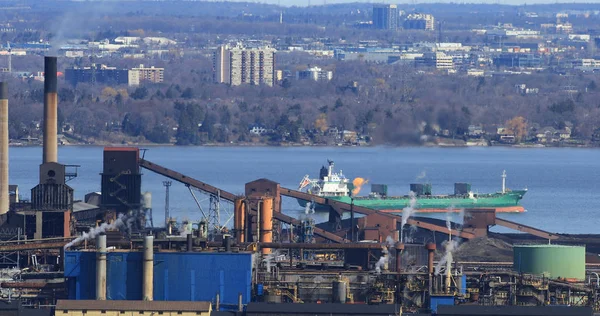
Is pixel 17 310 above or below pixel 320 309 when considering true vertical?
below

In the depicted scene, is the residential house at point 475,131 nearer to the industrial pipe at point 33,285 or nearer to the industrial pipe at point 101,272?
the industrial pipe at point 33,285

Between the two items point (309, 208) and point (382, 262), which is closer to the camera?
point (382, 262)

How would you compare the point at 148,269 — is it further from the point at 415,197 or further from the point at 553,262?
the point at 415,197

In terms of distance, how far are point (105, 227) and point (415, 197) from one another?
3171 centimetres

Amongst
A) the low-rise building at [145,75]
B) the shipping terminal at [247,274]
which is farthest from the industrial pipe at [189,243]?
the low-rise building at [145,75]

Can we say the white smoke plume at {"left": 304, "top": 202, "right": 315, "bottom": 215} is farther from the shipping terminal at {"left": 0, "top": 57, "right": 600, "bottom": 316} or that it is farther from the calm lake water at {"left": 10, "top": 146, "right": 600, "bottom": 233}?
the shipping terminal at {"left": 0, "top": 57, "right": 600, "bottom": 316}

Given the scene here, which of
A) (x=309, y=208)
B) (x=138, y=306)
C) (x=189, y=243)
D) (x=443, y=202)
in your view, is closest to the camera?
(x=138, y=306)

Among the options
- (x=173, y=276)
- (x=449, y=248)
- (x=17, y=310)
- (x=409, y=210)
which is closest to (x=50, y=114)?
(x=409, y=210)

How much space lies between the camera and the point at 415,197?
69.7 m

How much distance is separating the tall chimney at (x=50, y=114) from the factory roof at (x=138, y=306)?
18170 millimetres

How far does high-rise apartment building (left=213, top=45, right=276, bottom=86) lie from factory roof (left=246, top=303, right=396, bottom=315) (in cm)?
14693

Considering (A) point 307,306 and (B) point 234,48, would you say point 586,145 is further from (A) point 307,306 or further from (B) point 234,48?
(A) point 307,306

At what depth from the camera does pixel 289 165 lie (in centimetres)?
10112

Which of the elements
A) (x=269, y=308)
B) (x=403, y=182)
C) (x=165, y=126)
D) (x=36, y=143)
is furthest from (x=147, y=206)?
(x=165, y=126)
